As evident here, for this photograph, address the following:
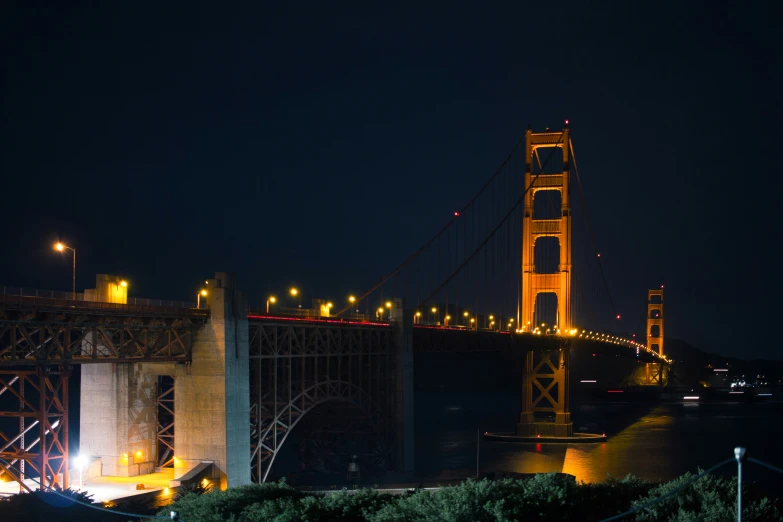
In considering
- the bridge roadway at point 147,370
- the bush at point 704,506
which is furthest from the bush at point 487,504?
the bridge roadway at point 147,370

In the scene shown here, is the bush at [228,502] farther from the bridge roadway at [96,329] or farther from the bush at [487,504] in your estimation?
the bridge roadway at [96,329]

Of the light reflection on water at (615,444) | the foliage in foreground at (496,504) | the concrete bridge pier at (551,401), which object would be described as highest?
the foliage in foreground at (496,504)

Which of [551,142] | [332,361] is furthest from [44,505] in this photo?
[551,142]

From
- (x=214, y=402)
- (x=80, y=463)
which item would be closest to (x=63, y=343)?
(x=80, y=463)

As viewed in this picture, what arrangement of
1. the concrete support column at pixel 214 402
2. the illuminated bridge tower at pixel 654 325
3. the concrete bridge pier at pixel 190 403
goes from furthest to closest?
the illuminated bridge tower at pixel 654 325 < the concrete bridge pier at pixel 190 403 < the concrete support column at pixel 214 402

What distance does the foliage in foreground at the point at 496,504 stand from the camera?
17.0 meters

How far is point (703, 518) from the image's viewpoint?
54.5ft

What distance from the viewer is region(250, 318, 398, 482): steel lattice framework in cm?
4428

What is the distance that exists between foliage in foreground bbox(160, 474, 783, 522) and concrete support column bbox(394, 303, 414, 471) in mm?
38221

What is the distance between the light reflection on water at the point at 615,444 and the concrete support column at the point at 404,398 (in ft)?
7.04

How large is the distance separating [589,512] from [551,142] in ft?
235

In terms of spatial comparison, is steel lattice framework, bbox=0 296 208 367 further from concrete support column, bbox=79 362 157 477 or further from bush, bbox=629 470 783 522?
bush, bbox=629 470 783 522

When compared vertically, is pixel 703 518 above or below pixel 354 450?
above

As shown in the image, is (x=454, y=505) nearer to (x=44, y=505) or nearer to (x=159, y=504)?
(x=44, y=505)
